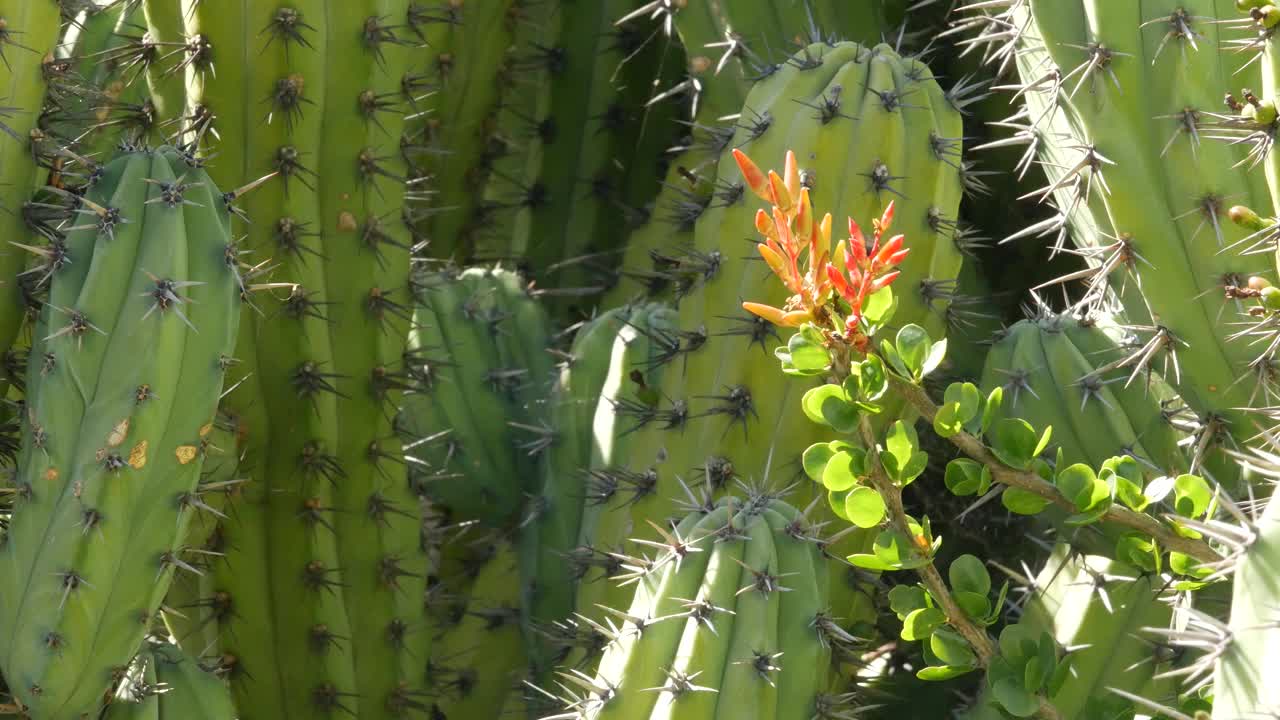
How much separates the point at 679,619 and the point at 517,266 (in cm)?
132

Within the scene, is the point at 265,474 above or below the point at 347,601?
above

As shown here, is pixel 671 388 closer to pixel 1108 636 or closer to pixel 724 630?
pixel 724 630

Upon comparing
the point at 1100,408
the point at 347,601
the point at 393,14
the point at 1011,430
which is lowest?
the point at 347,601

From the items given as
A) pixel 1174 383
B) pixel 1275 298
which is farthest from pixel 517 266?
pixel 1275 298

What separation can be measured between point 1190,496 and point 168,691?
1.19m

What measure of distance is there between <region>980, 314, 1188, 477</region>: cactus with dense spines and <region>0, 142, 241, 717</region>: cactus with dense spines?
1004 mm

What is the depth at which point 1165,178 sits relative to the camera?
182cm

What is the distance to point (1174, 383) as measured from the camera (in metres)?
1.86

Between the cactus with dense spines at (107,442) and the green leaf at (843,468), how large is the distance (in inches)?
28.4

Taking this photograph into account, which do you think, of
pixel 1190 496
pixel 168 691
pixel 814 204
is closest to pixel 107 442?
pixel 168 691

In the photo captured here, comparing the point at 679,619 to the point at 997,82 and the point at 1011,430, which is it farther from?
the point at 997,82

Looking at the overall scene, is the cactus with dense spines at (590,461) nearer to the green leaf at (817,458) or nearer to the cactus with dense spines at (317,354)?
the cactus with dense spines at (317,354)

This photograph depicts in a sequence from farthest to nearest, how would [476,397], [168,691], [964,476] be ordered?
[476,397], [168,691], [964,476]

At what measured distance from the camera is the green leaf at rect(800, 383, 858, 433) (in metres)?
1.41
